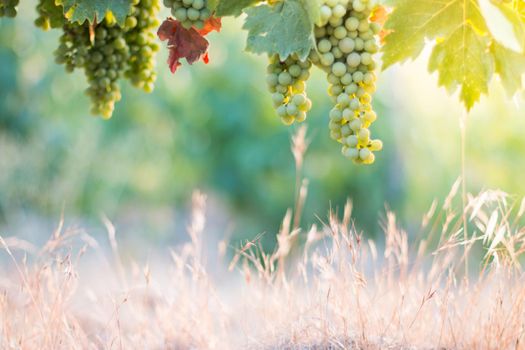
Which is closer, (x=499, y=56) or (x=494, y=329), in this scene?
(x=499, y=56)

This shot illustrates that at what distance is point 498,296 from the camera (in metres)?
1.37

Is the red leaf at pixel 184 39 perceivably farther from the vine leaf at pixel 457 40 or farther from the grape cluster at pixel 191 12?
the vine leaf at pixel 457 40

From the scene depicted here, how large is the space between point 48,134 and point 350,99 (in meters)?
4.55

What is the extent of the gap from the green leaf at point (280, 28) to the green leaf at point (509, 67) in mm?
268

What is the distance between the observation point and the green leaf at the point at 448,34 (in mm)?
1032

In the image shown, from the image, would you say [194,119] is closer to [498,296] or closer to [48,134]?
[48,134]

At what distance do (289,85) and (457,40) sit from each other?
248 millimetres

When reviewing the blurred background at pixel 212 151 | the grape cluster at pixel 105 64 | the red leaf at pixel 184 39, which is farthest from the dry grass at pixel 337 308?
the blurred background at pixel 212 151

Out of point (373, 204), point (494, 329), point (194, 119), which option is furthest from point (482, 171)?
point (494, 329)

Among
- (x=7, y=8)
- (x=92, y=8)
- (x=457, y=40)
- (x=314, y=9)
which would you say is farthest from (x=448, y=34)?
(x=7, y=8)

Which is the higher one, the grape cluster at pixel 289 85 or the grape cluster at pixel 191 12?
the grape cluster at pixel 191 12

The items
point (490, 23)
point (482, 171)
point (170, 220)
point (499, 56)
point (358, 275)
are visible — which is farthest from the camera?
point (170, 220)

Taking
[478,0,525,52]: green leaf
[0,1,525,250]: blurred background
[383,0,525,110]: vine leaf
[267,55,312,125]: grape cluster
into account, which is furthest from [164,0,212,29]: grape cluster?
[0,1,525,250]: blurred background

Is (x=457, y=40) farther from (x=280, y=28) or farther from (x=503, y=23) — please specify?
(x=280, y=28)
